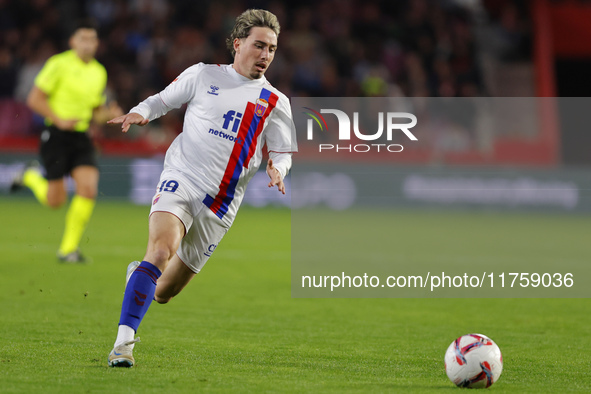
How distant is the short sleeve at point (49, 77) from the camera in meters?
10.5

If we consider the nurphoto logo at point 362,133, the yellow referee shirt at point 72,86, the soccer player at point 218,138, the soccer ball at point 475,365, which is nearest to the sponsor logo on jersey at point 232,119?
the soccer player at point 218,138

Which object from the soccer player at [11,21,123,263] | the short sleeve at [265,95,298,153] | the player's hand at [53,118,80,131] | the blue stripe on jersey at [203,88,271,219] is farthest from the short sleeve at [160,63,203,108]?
the player's hand at [53,118,80,131]

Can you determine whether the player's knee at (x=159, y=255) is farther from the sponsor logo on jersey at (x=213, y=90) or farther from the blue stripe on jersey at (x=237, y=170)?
the sponsor logo on jersey at (x=213, y=90)

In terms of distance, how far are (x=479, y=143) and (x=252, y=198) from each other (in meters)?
4.85

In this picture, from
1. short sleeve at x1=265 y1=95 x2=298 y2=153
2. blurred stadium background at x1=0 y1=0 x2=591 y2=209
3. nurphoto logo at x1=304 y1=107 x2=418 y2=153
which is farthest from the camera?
blurred stadium background at x1=0 y1=0 x2=591 y2=209

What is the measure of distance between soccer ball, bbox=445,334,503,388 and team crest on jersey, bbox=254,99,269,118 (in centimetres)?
207

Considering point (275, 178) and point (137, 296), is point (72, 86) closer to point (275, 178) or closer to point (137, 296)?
point (275, 178)

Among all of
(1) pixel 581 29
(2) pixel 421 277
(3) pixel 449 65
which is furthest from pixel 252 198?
(1) pixel 581 29

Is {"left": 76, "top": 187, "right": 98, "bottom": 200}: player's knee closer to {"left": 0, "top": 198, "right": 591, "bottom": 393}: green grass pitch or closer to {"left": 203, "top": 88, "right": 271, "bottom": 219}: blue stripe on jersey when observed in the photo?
{"left": 0, "top": 198, "right": 591, "bottom": 393}: green grass pitch

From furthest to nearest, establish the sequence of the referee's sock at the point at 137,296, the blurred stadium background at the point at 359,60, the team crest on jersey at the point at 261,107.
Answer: the blurred stadium background at the point at 359,60
the team crest on jersey at the point at 261,107
the referee's sock at the point at 137,296

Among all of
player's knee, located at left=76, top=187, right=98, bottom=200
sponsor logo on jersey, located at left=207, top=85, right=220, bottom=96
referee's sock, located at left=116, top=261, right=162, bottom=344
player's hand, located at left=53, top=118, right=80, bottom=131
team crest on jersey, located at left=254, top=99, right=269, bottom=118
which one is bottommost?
referee's sock, located at left=116, top=261, right=162, bottom=344

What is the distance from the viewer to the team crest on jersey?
602 cm

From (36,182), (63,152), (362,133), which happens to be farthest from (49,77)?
(362,133)

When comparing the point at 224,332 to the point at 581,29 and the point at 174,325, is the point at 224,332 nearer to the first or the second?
the point at 174,325
